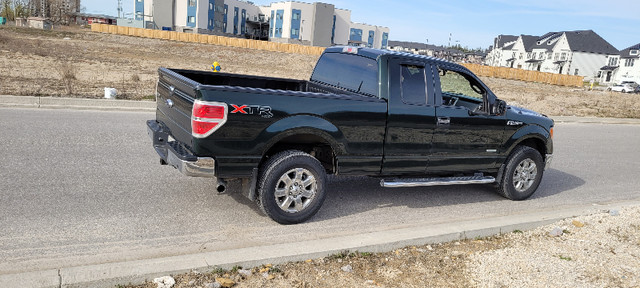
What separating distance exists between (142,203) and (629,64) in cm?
9952

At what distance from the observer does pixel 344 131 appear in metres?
5.58

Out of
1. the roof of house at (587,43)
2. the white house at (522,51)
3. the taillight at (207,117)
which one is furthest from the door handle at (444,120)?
the white house at (522,51)

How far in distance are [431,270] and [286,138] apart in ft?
6.53

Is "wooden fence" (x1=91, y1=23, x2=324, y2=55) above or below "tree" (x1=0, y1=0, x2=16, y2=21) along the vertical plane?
below

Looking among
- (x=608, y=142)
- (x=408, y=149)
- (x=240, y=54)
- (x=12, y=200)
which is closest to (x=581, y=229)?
(x=408, y=149)

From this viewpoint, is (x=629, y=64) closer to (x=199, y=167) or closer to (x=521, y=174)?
(x=521, y=174)

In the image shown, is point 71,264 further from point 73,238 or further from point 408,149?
point 408,149

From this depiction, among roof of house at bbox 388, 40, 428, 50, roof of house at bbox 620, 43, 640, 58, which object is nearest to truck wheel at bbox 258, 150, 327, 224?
roof of house at bbox 620, 43, 640, 58

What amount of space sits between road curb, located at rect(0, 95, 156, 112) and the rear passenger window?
849 cm

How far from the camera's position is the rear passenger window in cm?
605

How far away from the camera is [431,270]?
15.1ft

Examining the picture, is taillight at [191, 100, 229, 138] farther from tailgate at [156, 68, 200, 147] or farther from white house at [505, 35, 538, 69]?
white house at [505, 35, 538, 69]

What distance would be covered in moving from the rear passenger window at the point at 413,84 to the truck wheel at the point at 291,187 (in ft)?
4.73

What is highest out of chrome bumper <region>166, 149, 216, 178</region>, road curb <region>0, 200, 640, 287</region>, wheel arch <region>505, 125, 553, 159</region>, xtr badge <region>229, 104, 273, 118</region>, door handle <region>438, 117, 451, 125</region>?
xtr badge <region>229, 104, 273, 118</region>
